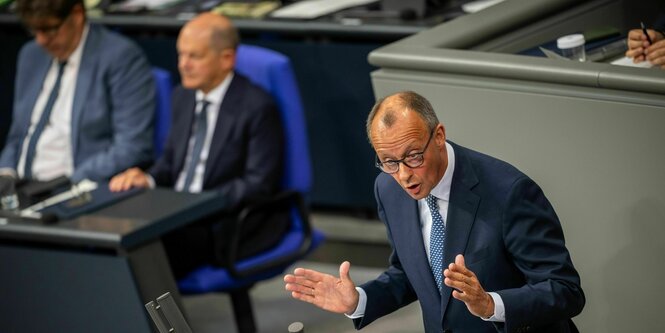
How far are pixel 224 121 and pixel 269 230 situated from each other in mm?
427

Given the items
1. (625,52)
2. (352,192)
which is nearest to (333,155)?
(352,192)

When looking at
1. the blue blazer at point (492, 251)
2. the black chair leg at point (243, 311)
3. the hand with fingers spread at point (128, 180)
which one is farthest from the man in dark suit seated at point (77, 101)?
the blue blazer at point (492, 251)

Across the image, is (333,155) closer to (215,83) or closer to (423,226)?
(215,83)

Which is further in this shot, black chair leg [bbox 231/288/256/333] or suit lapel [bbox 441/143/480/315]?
black chair leg [bbox 231/288/256/333]

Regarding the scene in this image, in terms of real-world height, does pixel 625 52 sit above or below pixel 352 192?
above

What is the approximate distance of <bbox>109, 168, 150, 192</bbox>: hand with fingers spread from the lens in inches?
181

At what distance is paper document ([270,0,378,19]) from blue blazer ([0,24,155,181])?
1137mm

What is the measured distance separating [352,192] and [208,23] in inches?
55.9

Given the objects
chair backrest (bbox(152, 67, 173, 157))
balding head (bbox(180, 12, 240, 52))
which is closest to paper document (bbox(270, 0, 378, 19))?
chair backrest (bbox(152, 67, 173, 157))

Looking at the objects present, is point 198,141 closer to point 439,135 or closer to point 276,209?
point 276,209

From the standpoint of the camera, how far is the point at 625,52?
11.3ft

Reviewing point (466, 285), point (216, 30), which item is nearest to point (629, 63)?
point (466, 285)

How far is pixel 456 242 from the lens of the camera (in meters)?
2.70

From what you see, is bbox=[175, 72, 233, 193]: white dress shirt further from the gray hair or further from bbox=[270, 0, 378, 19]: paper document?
bbox=[270, 0, 378, 19]: paper document
